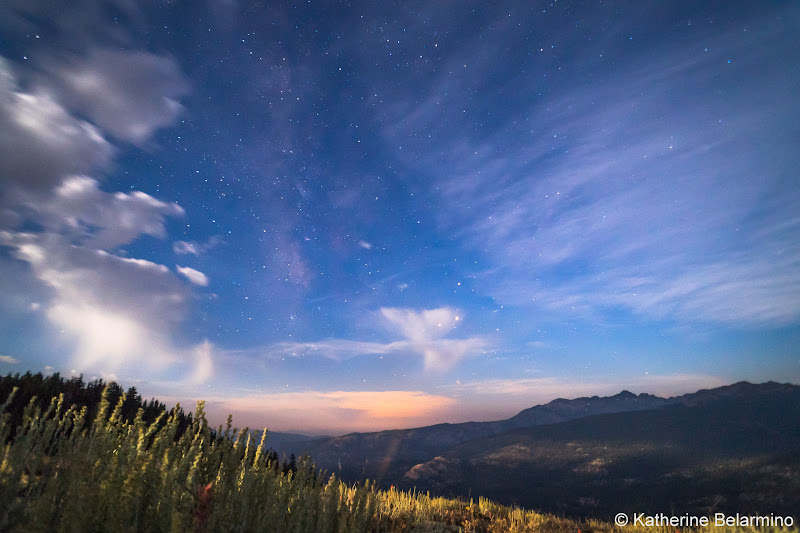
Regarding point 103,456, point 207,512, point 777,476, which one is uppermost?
point 103,456

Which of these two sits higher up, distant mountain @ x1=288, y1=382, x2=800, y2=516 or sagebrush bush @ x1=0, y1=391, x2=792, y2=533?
sagebrush bush @ x1=0, y1=391, x2=792, y2=533

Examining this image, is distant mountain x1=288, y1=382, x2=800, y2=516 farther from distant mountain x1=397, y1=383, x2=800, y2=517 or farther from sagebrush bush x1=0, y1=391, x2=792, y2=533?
sagebrush bush x1=0, y1=391, x2=792, y2=533

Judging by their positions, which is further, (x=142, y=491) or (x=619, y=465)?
(x=619, y=465)

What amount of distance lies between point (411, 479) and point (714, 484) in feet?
285

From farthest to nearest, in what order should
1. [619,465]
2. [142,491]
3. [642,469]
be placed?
[619,465] → [642,469] → [142,491]

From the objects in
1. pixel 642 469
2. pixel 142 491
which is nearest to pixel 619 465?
pixel 642 469

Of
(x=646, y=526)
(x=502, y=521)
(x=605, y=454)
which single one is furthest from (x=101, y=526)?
(x=605, y=454)

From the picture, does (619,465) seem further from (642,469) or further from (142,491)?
(142,491)

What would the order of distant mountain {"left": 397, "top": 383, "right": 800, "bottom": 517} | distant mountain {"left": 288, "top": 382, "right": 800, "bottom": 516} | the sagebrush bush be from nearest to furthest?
the sagebrush bush < distant mountain {"left": 397, "top": 383, "right": 800, "bottom": 517} < distant mountain {"left": 288, "top": 382, "right": 800, "bottom": 516}

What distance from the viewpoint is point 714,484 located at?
103 meters

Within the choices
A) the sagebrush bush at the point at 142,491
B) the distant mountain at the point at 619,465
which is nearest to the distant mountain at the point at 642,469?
the distant mountain at the point at 619,465

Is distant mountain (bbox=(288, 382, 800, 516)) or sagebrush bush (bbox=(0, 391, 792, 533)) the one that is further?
distant mountain (bbox=(288, 382, 800, 516))

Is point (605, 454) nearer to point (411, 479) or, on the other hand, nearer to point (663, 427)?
point (663, 427)

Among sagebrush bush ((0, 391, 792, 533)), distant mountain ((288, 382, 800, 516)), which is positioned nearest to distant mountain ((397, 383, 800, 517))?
distant mountain ((288, 382, 800, 516))
